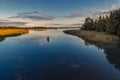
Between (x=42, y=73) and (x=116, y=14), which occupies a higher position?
(x=116, y=14)

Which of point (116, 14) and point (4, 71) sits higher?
point (116, 14)

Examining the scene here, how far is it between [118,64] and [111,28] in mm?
53934

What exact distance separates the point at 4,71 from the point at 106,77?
1187 centimetres

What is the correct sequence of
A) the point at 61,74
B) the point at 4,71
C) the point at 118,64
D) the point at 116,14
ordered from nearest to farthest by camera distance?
1. the point at 61,74
2. the point at 4,71
3. the point at 118,64
4. the point at 116,14

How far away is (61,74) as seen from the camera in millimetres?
19500

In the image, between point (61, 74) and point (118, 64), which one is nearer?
point (61, 74)

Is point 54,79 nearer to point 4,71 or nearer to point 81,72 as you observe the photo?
point 81,72

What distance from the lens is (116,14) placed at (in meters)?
73.7

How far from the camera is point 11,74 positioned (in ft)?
64.6

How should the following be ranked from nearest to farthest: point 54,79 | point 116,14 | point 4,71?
point 54,79 < point 4,71 < point 116,14

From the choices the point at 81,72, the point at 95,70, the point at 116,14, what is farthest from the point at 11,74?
the point at 116,14

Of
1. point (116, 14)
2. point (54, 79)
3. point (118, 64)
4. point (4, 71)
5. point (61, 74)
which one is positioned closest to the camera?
point (54, 79)

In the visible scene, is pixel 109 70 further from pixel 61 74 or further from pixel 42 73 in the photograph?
pixel 42 73

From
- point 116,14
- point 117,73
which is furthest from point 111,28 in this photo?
point 117,73
